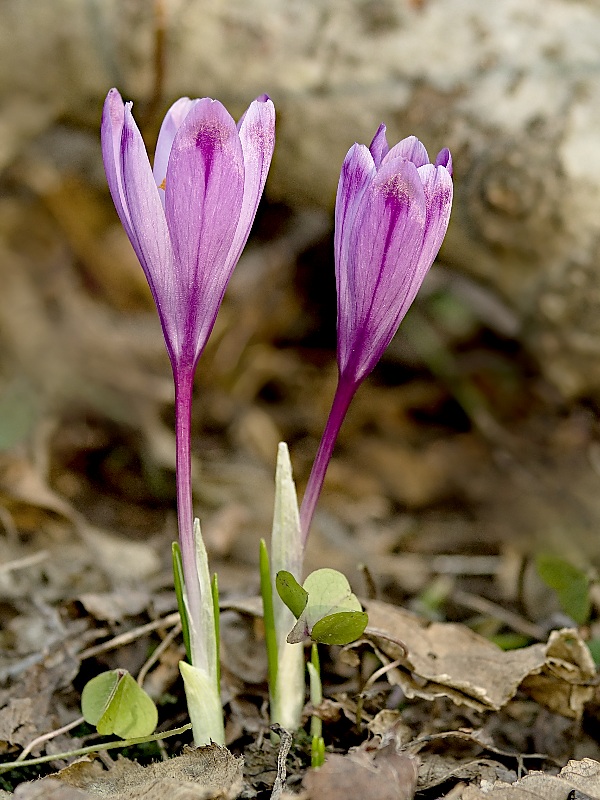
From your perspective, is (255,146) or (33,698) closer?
(255,146)

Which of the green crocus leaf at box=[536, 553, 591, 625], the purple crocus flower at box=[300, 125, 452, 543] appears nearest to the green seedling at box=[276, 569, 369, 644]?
the purple crocus flower at box=[300, 125, 452, 543]

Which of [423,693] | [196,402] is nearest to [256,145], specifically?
[423,693]

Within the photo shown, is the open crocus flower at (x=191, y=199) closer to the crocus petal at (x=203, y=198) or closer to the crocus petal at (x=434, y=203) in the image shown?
the crocus petal at (x=203, y=198)

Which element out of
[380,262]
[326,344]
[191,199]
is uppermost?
[191,199]

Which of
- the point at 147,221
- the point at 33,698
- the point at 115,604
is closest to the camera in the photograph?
the point at 147,221

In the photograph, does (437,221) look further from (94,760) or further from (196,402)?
(196,402)

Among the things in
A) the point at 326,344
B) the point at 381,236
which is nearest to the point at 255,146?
the point at 381,236

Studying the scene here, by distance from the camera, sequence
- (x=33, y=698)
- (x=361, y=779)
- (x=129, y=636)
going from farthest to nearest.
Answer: (x=129, y=636), (x=33, y=698), (x=361, y=779)

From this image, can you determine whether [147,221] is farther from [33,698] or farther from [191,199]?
[33,698]

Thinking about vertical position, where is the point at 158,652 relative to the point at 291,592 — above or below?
below
